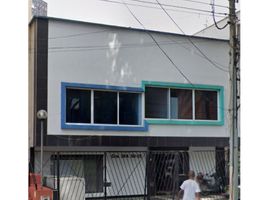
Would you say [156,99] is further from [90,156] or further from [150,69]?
[90,156]

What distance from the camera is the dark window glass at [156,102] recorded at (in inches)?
474

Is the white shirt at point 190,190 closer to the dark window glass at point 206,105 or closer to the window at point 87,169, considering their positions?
the window at point 87,169

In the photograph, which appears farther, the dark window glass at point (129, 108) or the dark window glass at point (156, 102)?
the dark window glass at point (156, 102)

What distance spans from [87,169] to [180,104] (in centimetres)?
342

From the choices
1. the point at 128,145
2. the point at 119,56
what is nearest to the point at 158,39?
the point at 119,56

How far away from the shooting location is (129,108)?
38.7ft

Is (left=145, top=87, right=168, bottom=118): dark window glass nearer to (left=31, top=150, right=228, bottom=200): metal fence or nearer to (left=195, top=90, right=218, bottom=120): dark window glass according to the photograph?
(left=195, top=90, right=218, bottom=120): dark window glass

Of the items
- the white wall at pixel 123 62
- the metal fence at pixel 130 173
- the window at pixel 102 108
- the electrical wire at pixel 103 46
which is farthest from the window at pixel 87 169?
the electrical wire at pixel 103 46

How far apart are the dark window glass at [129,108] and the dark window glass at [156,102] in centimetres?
30

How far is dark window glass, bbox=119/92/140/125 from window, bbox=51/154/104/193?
1279 mm

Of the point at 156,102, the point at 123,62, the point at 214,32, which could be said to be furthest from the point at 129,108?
Answer: the point at 214,32

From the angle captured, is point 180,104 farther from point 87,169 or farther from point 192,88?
point 87,169

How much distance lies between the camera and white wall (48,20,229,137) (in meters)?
10.8

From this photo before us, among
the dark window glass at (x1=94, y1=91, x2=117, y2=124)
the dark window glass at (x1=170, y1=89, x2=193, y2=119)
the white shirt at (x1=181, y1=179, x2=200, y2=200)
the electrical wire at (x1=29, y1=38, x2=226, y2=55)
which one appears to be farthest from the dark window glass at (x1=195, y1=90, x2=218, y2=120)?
the white shirt at (x1=181, y1=179, x2=200, y2=200)
